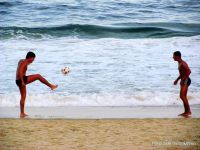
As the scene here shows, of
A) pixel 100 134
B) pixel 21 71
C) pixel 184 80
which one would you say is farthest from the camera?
pixel 184 80

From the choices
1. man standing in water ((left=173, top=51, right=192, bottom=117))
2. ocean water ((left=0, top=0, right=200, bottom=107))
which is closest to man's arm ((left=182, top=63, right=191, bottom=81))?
man standing in water ((left=173, top=51, right=192, bottom=117))

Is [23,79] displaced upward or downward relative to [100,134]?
upward

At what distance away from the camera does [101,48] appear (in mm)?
17656

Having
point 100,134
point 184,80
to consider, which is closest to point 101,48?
point 184,80

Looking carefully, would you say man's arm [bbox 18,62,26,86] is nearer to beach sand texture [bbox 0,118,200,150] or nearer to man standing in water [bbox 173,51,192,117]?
beach sand texture [bbox 0,118,200,150]

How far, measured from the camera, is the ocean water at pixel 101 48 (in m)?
11.4

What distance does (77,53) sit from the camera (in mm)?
16469

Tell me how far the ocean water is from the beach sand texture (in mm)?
2140

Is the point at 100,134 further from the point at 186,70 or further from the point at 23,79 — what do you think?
the point at 186,70

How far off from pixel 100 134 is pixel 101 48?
33.0 feet

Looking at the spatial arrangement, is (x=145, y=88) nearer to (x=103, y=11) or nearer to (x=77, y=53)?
(x=77, y=53)

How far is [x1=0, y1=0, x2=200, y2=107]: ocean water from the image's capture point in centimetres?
1143

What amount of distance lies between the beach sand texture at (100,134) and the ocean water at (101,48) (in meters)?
2.14

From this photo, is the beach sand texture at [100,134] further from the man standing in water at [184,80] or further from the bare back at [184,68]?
the bare back at [184,68]
